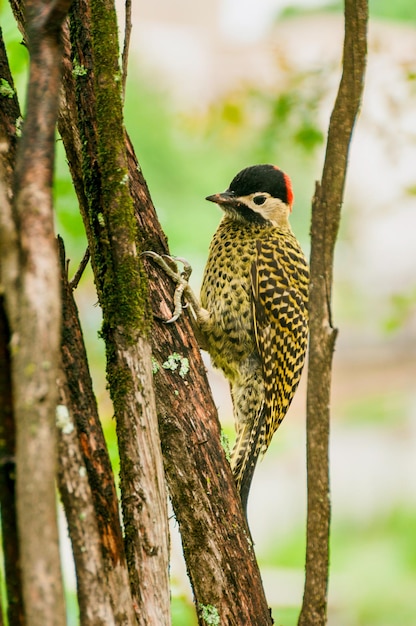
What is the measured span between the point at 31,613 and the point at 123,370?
0.60 m

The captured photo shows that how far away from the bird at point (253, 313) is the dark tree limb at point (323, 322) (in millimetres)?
1108

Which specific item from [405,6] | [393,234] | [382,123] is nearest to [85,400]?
[382,123]

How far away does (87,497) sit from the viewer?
4.71 feet

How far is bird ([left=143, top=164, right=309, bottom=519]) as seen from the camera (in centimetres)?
337

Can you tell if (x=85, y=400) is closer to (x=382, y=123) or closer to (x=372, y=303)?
(x=382, y=123)

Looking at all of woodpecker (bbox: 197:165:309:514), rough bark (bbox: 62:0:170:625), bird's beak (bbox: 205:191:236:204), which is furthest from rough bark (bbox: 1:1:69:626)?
bird's beak (bbox: 205:191:236:204)

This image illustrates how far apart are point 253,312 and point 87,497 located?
204 cm

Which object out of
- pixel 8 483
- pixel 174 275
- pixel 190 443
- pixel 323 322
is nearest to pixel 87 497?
pixel 8 483

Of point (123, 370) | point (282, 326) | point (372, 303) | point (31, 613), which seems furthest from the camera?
point (372, 303)

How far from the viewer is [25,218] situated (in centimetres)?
131

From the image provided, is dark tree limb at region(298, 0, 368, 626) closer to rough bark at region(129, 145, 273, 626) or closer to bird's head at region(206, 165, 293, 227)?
rough bark at region(129, 145, 273, 626)

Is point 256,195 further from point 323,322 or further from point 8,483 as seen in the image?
point 8,483

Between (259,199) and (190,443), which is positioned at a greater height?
(259,199)

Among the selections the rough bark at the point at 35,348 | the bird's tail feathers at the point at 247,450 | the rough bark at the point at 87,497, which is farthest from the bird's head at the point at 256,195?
the rough bark at the point at 35,348
